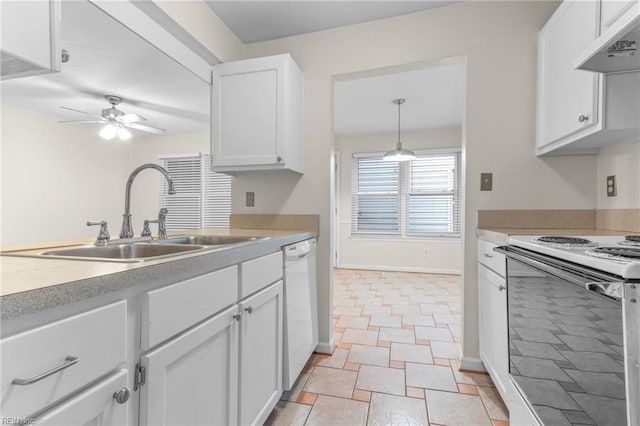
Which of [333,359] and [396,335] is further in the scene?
[396,335]

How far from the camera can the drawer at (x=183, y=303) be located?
0.77 m

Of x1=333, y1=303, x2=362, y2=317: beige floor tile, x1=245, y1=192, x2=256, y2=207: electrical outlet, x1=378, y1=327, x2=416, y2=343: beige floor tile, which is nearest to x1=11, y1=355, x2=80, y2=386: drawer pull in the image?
x1=245, y1=192, x2=256, y2=207: electrical outlet

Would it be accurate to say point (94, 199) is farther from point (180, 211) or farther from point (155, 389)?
point (155, 389)

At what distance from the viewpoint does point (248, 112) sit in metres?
2.15

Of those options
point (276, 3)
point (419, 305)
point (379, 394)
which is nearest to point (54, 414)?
point (379, 394)

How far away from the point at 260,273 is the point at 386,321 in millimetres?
1942

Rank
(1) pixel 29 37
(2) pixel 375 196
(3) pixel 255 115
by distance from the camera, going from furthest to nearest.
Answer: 1. (2) pixel 375 196
2. (3) pixel 255 115
3. (1) pixel 29 37

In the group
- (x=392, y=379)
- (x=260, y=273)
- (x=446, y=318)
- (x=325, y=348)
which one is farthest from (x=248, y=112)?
(x=446, y=318)

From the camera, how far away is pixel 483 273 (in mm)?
1854

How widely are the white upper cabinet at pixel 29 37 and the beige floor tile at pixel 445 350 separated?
259cm

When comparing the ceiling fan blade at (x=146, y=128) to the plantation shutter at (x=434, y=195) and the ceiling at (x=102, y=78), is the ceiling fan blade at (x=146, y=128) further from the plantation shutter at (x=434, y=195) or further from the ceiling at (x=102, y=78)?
the plantation shutter at (x=434, y=195)

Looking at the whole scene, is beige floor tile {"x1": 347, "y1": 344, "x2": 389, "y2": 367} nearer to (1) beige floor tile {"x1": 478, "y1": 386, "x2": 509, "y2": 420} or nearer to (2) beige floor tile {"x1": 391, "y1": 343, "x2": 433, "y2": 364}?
(2) beige floor tile {"x1": 391, "y1": 343, "x2": 433, "y2": 364}

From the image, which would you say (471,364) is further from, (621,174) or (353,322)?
(621,174)

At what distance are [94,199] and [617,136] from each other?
264 cm
